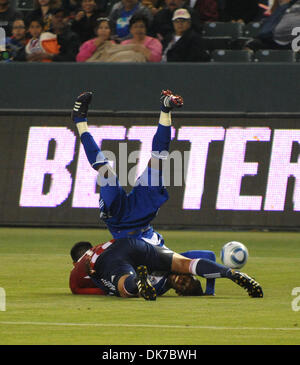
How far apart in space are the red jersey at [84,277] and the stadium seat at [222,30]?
1154cm

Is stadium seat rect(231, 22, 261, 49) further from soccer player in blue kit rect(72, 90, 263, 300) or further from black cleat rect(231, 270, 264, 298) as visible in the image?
black cleat rect(231, 270, 264, 298)

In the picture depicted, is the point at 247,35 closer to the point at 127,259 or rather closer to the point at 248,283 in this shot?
the point at 127,259

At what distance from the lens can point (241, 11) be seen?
23.0 meters

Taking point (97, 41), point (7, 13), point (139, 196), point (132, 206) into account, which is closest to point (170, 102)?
point (139, 196)

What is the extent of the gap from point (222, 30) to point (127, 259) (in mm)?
12008

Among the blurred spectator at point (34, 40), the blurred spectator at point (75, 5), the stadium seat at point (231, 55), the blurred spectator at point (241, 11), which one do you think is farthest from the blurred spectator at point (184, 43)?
the blurred spectator at point (34, 40)

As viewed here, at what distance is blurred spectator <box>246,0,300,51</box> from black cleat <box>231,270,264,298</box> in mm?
10404

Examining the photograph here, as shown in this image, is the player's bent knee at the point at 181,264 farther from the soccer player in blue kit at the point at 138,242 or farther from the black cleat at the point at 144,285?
the black cleat at the point at 144,285

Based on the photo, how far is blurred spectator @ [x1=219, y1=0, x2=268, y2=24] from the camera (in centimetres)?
2291

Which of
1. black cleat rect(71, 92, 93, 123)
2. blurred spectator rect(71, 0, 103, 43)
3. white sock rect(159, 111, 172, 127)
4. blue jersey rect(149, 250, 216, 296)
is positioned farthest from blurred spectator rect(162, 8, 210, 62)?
blue jersey rect(149, 250, 216, 296)

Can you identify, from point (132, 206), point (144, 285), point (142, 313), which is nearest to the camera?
point (142, 313)

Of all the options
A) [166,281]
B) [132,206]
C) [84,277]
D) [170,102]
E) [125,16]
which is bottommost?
[166,281]

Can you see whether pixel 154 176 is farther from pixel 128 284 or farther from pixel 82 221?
pixel 82 221
